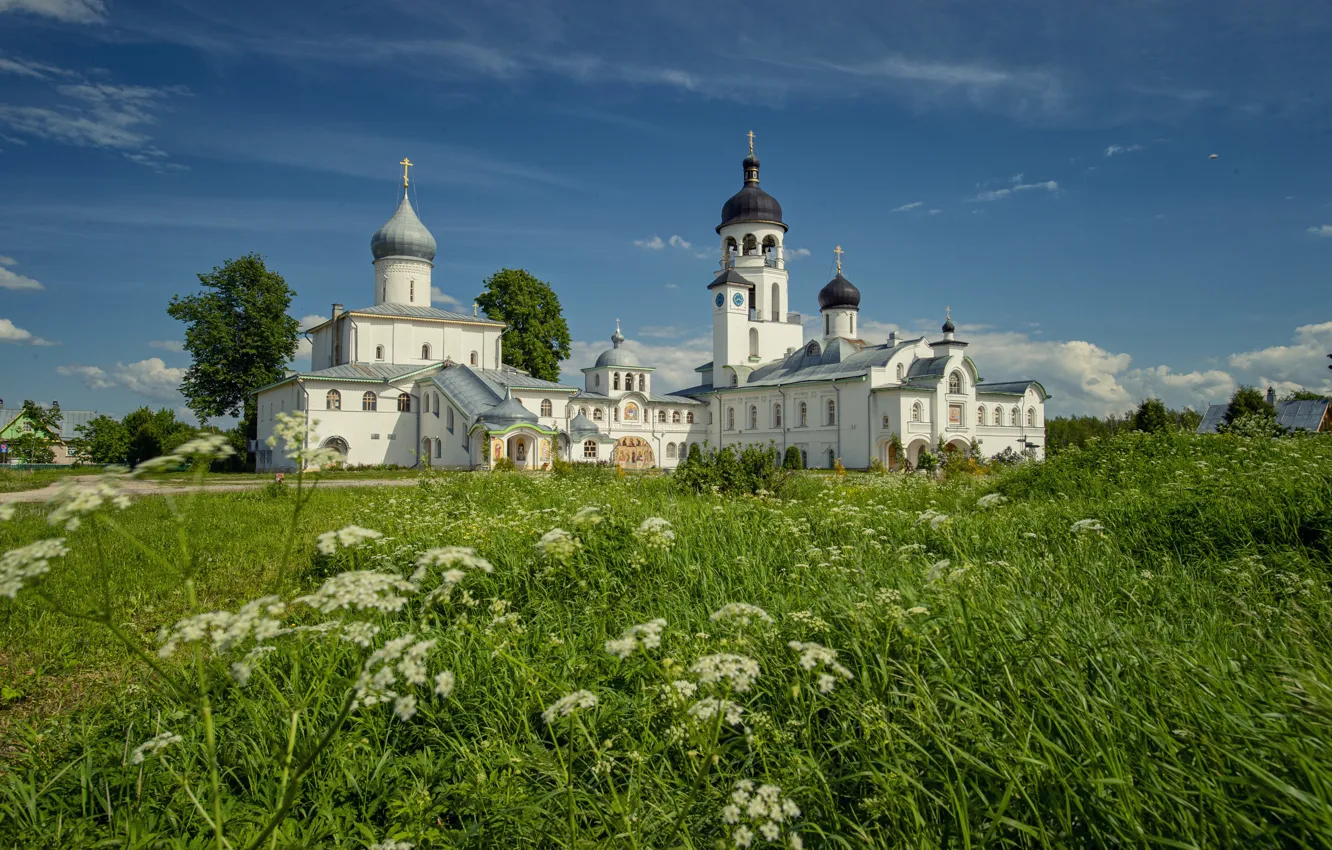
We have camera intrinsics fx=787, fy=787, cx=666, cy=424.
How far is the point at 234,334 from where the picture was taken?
4069 cm

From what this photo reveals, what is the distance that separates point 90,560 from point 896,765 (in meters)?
8.72

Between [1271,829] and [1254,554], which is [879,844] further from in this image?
[1254,554]

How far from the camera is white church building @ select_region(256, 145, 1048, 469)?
38.0 metres

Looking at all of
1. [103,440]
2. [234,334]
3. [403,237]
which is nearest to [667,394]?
[403,237]

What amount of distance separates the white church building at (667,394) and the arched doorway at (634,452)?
0.37ft

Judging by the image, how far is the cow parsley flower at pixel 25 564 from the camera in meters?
1.80

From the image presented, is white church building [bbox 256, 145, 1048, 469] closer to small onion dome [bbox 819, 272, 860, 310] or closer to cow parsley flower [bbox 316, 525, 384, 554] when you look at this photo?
A: small onion dome [bbox 819, 272, 860, 310]

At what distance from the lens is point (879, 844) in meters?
2.43

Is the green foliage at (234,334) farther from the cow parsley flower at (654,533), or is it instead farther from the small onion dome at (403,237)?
the cow parsley flower at (654,533)

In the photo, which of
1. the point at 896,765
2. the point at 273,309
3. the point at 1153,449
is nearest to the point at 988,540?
the point at 896,765

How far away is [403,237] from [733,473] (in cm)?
3682

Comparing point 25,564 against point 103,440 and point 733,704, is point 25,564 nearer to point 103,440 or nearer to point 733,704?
point 733,704

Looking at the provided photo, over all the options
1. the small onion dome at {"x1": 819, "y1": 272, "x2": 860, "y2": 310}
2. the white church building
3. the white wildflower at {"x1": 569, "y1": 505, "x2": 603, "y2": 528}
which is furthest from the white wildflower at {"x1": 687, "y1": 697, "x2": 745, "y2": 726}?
the small onion dome at {"x1": 819, "y1": 272, "x2": 860, "y2": 310}

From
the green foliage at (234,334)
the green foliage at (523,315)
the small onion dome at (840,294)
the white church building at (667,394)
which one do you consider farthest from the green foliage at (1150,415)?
the green foliage at (234,334)
